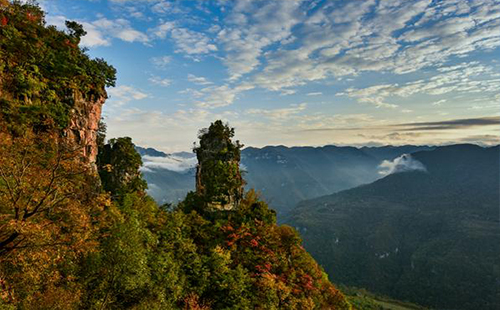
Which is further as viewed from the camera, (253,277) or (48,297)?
(253,277)

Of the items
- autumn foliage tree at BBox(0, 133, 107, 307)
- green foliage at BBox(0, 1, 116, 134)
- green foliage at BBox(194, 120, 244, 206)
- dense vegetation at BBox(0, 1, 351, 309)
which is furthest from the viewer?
green foliage at BBox(194, 120, 244, 206)

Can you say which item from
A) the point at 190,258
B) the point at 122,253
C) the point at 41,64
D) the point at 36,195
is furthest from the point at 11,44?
the point at 190,258

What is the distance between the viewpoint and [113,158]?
42.7 m

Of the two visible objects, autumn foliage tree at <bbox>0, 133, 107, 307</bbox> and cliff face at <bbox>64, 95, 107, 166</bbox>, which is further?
cliff face at <bbox>64, 95, 107, 166</bbox>

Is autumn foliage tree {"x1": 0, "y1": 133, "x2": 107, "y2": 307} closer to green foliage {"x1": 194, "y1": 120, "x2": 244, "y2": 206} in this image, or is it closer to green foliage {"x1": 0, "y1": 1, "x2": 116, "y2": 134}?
green foliage {"x1": 0, "y1": 1, "x2": 116, "y2": 134}

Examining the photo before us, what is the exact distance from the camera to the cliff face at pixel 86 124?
→ 3322 centimetres

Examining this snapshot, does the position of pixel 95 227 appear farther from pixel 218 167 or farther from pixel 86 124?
pixel 218 167

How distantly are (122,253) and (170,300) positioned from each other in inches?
310

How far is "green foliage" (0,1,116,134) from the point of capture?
28516mm

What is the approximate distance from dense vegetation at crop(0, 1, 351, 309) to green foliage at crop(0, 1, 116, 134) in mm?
116

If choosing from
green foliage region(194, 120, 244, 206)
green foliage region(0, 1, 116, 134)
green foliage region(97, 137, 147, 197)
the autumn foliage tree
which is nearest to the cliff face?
green foliage region(0, 1, 116, 134)

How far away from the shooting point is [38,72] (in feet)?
101

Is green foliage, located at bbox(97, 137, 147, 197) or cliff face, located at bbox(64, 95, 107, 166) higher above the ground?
cliff face, located at bbox(64, 95, 107, 166)

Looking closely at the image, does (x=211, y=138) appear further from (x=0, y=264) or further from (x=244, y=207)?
(x=0, y=264)
